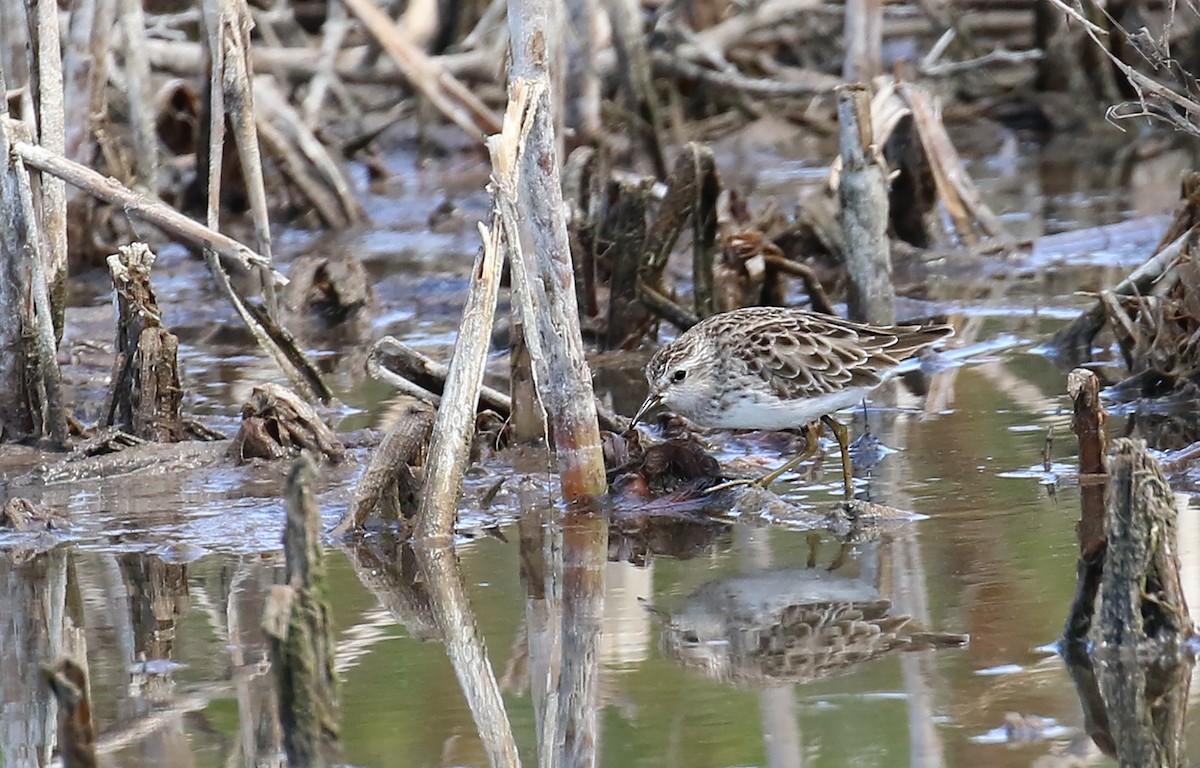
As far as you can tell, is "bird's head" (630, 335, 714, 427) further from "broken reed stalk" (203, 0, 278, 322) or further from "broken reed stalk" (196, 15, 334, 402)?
"broken reed stalk" (203, 0, 278, 322)

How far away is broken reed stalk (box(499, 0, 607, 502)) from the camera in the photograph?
6797 mm

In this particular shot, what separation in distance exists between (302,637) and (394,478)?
9.83 feet

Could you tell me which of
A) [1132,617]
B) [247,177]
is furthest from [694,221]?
[1132,617]

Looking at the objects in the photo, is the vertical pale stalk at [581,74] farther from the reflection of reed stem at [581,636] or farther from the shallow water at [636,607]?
the reflection of reed stem at [581,636]

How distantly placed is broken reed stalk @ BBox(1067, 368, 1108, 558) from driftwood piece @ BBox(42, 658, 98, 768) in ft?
10.5

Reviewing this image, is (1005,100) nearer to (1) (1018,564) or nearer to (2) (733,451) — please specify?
(2) (733,451)

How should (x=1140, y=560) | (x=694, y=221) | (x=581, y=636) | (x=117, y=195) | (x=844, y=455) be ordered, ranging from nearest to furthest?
(x=1140, y=560)
(x=581, y=636)
(x=844, y=455)
(x=117, y=195)
(x=694, y=221)

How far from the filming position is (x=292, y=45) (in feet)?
58.5

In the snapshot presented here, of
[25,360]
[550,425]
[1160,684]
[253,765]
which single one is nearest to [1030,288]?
[550,425]

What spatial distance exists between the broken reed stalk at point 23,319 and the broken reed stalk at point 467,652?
2.09 m

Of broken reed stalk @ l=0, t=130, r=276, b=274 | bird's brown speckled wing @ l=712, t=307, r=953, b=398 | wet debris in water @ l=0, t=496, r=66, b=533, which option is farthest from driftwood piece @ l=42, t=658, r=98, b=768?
bird's brown speckled wing @ l=712, t=307, r=953, b=398

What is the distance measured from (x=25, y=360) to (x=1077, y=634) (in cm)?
469

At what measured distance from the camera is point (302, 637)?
409cm

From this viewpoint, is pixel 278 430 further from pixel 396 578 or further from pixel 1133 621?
pixel 1133 621
